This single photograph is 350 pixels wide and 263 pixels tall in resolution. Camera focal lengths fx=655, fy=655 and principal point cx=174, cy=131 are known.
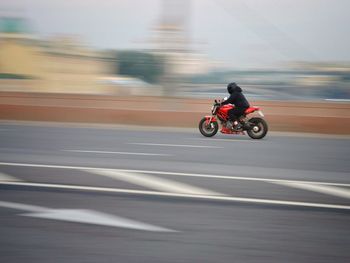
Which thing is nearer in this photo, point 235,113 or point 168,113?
point 235,113

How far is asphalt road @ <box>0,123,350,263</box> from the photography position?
488cm

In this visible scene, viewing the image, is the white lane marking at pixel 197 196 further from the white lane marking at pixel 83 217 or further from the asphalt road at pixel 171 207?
the white lane marking at pixel 83 217

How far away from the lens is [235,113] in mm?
17688

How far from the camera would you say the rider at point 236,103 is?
57.5ft

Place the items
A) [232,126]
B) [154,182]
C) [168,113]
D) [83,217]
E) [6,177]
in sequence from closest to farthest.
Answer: [83,217] → [154,182] → [6,177] → [232,126] → [168,113]

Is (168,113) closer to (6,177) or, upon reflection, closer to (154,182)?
(6,177)

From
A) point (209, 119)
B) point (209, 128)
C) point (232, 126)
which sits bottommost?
point (209, 128)

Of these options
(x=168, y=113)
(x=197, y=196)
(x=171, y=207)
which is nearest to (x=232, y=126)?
(x=168, y=113)

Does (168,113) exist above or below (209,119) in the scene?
below

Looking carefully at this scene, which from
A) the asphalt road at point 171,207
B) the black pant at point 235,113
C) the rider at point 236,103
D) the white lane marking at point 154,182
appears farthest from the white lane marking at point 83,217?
the black pant at point 235,113

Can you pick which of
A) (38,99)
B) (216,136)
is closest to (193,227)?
(216,136)

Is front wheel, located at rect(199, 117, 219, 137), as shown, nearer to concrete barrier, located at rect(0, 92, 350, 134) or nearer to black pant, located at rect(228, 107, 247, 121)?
black pant, located at rect(228, 107, 247, 121)

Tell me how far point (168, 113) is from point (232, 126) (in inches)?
263

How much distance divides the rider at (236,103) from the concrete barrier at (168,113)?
5280 mm
